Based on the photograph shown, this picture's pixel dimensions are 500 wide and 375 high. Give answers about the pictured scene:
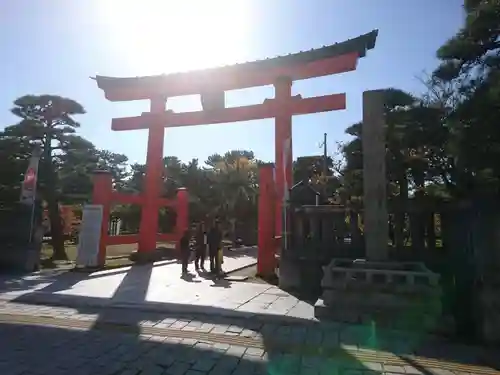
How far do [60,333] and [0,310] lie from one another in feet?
7.07

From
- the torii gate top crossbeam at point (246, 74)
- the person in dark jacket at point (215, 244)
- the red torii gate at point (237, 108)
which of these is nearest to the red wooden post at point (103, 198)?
the red torii gate at point (237, 108)

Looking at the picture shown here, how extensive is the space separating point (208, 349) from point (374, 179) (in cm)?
411

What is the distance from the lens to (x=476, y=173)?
216 inches

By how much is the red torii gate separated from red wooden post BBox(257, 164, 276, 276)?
0.30 feet

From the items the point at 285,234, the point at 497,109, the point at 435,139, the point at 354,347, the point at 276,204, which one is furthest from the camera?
the point at 276,204

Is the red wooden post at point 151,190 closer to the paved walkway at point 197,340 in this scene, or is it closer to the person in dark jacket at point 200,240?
the person in dark jacket at point 200,240

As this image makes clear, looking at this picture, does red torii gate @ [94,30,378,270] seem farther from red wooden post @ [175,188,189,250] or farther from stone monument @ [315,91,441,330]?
stone monument @ [315,91,441,330]

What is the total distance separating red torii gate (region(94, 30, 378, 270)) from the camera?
35.1 ft

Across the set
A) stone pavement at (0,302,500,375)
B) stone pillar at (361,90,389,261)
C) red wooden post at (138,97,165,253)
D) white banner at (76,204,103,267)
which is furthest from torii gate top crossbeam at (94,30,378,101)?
stone pavement at (0,302,500,375)

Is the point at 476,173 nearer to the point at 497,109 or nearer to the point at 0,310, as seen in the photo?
the point at 497,109

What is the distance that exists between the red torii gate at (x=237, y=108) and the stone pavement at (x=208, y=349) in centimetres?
514

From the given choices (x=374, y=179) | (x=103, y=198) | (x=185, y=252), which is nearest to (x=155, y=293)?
(x=185, y=252)

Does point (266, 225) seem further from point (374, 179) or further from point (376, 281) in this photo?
point (376, 281)

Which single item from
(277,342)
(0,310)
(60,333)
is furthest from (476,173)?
(0,310)
